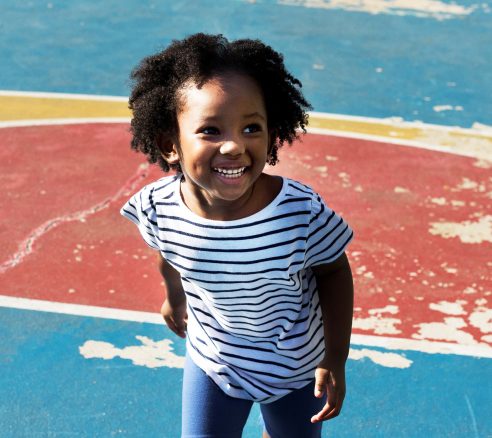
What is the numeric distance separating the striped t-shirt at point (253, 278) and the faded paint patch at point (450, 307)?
1.77 meters

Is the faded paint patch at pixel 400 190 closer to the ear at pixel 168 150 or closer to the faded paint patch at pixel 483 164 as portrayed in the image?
the faded paint patch at pixel 483 164

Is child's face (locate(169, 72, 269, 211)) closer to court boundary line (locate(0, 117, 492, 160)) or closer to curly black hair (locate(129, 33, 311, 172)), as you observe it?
curly black hair (locate(129, 33, 311, 172))

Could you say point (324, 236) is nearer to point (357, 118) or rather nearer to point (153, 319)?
point (153, 319)

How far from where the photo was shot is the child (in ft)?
7.95

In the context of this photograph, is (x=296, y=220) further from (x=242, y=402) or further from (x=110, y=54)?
(x=110, y=54)

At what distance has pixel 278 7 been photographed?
9.62 metres

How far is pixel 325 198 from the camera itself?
17.8 ft

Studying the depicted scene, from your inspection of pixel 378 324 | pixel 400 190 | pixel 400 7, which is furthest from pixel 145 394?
pixel 400 7

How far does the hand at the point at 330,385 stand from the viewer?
2.60m

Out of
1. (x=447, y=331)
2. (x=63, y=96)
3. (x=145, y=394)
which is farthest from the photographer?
(x=63, y=96)

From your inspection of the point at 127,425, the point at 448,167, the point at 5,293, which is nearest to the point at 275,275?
the point at 127,425

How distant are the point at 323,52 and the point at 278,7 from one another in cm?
159

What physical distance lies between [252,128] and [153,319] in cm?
208

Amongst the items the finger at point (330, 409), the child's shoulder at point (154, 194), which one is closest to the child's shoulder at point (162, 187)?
the child's shoulder at point (154, 194)
